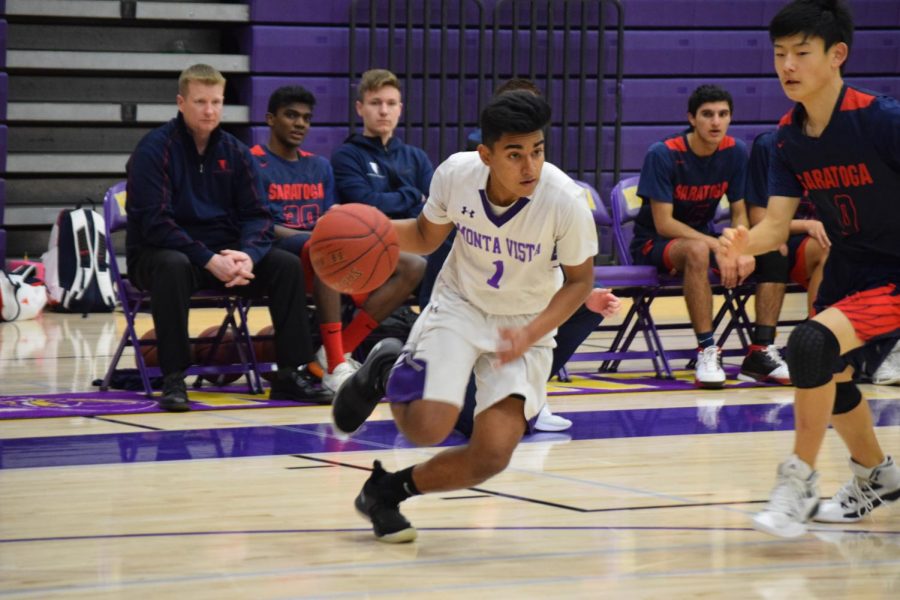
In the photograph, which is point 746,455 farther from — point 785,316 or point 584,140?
point 584,140

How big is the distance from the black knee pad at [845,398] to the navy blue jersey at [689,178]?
3.15m

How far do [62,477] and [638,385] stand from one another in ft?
10.4

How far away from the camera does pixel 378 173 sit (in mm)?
6758

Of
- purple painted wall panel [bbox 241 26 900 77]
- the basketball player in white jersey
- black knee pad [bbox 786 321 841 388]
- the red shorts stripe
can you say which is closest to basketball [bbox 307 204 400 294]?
the basketball player in white jersey

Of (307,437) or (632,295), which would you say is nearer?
(307,437)

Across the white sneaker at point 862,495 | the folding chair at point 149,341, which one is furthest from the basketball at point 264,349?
the white sneaker at point 862,495

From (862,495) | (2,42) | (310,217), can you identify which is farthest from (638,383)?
(2,42)

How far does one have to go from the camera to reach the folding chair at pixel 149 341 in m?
6.04

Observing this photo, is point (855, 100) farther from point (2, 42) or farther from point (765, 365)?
point (2, 42)

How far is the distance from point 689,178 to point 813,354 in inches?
138

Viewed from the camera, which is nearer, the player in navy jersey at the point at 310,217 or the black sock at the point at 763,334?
the player in navy jersey at the point at 310,217

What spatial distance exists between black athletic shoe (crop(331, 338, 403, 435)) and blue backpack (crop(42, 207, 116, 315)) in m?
5.96

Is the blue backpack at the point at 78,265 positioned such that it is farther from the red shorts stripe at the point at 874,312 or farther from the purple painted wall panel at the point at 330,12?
the red shorts stripe at the point at 874,312

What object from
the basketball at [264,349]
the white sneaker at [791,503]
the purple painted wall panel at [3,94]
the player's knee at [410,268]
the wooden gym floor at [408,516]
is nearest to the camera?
the wooden gym floor at [408,516]
